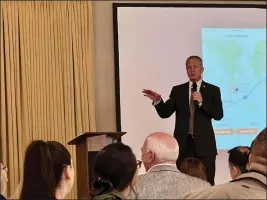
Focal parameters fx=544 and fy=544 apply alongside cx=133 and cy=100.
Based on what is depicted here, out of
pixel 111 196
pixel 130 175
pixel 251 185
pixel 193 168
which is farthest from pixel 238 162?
pixel 251 185

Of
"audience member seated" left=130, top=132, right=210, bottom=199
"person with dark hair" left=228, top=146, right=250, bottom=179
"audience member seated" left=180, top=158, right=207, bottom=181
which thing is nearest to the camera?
"audience member seated" left=130, top=132, right=210, bottom=199

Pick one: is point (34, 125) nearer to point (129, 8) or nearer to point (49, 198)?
point (129, 8)

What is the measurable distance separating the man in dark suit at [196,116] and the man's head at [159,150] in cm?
207

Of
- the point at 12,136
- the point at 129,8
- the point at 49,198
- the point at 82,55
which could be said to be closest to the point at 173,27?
the point at 129,8

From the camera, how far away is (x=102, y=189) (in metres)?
2.33

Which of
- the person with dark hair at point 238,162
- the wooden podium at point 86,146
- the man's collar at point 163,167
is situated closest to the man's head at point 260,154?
the man's collar at point 163,167

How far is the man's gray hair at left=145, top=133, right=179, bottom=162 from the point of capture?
300 cm

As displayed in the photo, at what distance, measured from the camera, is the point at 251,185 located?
1918 millimetres

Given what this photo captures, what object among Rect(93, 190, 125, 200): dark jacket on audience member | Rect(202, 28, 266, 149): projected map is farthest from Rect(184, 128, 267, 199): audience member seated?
Rect(202, 28, 266, 149): projected map

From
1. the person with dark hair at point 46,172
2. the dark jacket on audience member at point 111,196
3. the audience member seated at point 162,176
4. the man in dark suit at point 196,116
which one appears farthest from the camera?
the man in dark suit at point 196,116

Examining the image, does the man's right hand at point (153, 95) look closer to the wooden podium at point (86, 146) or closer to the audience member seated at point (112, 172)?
the wooden podium at point (86, 146)

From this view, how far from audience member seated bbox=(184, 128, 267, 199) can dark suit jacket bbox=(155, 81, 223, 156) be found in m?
3.21

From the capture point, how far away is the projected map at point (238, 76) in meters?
6.48

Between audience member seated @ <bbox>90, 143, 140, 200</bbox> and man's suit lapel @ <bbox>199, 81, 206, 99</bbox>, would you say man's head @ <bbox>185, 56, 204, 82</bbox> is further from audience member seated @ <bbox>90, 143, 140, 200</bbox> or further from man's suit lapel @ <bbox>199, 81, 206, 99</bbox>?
audience member seated @ <bbox>90, 143, 140, 200</bbox>
